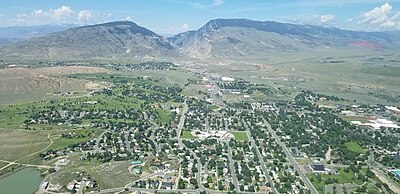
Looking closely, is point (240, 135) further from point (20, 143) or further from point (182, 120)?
point (20, 143)

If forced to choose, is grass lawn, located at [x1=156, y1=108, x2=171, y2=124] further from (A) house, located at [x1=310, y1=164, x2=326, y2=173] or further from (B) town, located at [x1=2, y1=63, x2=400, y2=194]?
(A) house, located at [x1=310, y1=164, x2=326, y2=173]

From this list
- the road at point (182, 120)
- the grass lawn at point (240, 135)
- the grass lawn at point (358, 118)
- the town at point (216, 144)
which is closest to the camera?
the town at point (216, 144)

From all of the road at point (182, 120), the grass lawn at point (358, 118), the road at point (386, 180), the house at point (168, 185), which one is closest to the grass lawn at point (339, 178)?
the road at point (386, 180)

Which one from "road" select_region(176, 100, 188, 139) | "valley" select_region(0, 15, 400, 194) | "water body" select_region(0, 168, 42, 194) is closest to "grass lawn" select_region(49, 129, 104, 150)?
"valley" select_region(0, 15, 400, 194)

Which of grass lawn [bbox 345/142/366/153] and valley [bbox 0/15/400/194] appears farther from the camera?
grass lawn [bbox 345/142/366/153]

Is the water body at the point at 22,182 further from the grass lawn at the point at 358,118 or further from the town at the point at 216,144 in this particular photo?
the grass lawn at the point at 358,118

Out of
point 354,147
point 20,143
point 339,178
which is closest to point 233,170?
point 339,178

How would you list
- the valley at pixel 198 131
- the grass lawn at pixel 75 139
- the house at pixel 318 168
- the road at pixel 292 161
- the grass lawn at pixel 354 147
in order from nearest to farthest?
the road at pixel 292 161 < the valley at pixel 198 131 < the house at pixel 318 168 < the grass lawn at pixel 75 139 < the grass lawn at pixel 354 147

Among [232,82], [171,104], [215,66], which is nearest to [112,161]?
[171,104]

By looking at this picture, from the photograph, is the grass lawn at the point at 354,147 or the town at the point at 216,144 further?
the grass lawn at the point at 354,147
